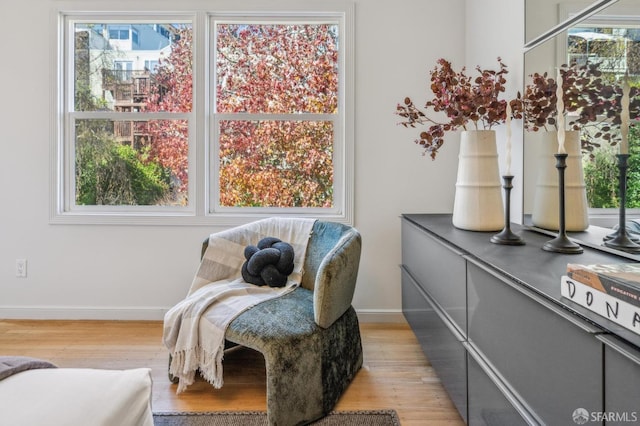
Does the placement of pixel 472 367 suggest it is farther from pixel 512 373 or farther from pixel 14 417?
pixel 14 417

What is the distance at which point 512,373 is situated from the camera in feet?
3.67

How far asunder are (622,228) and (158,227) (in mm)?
2627

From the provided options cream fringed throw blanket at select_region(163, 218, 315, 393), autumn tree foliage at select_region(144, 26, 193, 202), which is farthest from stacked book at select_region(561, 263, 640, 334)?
autumn tree foliage at select_region(144, 26, 193, 202)

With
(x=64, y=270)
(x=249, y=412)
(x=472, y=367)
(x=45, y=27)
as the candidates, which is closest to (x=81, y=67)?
(x=45, y=27)

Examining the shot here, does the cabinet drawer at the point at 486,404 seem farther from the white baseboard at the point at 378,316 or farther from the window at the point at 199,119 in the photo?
the window at the point at 199,119

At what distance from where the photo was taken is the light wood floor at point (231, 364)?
6.02 ft

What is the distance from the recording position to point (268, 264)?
214 centimetres

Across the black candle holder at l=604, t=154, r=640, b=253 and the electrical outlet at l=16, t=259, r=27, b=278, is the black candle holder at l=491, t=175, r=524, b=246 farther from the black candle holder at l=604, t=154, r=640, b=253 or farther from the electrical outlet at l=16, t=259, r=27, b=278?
the electrical outlet at l=16, t=259, r=27, b=278

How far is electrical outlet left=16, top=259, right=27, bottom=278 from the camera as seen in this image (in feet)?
9.30

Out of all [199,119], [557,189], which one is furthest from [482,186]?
[199,119]

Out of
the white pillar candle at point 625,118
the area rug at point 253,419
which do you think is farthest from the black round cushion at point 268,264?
the white pillar candle at point 625,118

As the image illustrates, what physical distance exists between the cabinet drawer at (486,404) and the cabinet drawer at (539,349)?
7cm

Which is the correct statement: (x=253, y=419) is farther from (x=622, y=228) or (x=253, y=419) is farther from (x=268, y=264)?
(x=622, y=228)

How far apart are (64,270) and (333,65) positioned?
2.43 meters
